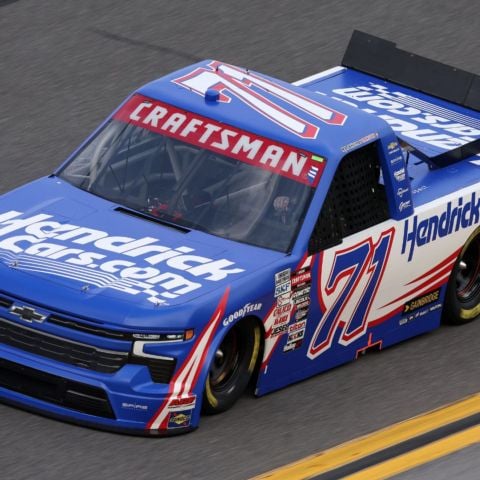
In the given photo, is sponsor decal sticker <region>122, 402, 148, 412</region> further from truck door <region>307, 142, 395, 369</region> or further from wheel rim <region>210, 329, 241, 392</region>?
truck door <region>307, 142, 395, 369</region>

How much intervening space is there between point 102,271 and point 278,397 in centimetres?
122

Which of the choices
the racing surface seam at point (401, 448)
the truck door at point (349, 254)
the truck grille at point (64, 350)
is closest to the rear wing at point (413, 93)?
the truck door at point (349, 254)

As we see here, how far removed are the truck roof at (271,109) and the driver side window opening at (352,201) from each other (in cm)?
11

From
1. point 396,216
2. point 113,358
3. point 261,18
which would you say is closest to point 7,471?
point 113,358

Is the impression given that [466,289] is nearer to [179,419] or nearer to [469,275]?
[469,275]

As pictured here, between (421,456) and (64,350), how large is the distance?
1793 millimetres

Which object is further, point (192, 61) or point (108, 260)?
point (192, 61)

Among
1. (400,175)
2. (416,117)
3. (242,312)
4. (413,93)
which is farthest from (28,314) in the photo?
(413,93)

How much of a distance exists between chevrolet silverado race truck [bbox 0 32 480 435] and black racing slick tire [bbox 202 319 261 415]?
10mm

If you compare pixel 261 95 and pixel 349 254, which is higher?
pixel 261 95

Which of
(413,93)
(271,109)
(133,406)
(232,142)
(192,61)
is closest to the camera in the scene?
(133,406)

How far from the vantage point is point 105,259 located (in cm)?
871

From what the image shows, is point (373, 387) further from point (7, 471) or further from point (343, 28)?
point (343, 28)

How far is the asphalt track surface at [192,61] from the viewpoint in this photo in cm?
827
